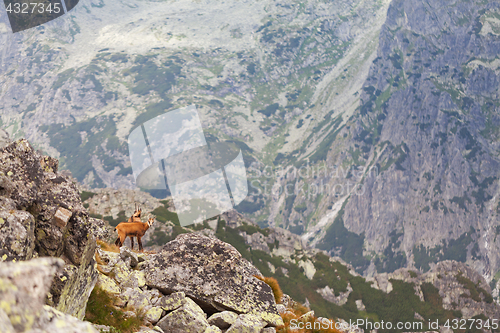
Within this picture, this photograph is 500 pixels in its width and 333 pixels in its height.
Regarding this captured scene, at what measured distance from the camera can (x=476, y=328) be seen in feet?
568

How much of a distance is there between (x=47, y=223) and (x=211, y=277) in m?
10.2

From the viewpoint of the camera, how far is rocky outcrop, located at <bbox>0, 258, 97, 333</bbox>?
16.9 feet

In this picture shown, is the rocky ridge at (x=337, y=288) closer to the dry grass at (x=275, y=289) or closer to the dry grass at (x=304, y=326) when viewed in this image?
the dry grass at (x=275, y=289)

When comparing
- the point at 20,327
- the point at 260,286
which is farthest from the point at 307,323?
the point at 20,327

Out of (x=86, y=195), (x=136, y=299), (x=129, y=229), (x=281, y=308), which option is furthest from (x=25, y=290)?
(x=86, y=195)

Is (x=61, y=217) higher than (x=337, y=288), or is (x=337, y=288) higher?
(x=61, y=217)

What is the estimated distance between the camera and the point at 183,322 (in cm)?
1577

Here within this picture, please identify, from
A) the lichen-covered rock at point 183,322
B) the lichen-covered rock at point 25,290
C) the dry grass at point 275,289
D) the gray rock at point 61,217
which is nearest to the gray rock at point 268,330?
the lichen-covered rock at point 183,322

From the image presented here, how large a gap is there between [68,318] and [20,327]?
1.40m

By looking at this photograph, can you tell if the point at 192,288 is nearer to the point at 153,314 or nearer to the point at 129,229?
the point at 153,314

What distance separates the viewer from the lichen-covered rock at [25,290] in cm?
518

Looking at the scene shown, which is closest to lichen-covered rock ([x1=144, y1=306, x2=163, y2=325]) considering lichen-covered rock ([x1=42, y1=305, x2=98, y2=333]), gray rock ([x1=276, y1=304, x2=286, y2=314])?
gray rock ([x1=276, y1=304, x2=286, y2=314])

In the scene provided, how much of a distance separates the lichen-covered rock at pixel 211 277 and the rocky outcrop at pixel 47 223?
5.43 meters

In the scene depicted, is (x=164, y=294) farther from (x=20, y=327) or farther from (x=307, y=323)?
(x=20, y=327)
